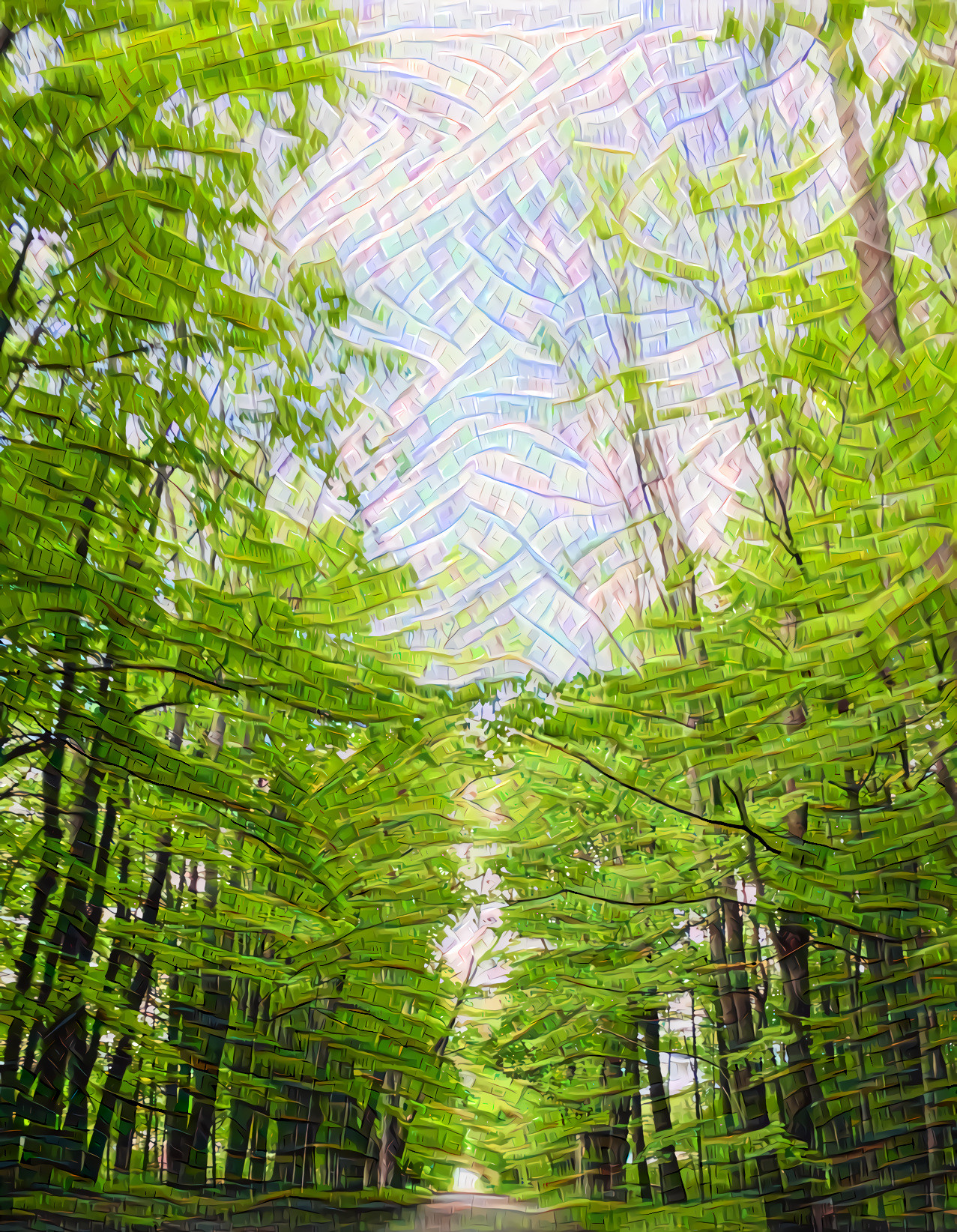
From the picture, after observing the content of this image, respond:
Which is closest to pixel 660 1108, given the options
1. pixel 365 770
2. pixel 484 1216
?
pixel 484 1216

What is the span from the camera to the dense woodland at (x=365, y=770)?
2449 millimetres

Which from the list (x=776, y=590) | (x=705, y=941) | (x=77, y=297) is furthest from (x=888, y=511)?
(x=77, y=297)

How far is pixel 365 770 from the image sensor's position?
3.00 metres

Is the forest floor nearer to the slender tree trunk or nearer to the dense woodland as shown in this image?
the dense woodland

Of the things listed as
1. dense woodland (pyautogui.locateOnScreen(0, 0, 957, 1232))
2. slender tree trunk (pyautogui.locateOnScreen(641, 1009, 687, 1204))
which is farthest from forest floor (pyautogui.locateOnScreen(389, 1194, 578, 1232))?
slender tree trunk (pyautogui.locateOnScreen(641, 1009, 687, 1204))

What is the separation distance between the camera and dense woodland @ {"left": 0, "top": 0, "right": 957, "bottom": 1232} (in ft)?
8.04

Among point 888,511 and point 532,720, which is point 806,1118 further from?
point 888,511

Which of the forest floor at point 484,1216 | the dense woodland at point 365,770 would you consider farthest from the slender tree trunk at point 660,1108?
the forest floor at point 484,1216

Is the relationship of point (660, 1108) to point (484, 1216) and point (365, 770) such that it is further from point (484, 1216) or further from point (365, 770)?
point (365, 770)

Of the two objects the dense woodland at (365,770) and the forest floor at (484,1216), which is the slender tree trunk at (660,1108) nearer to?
the dense woodland at (365,770)

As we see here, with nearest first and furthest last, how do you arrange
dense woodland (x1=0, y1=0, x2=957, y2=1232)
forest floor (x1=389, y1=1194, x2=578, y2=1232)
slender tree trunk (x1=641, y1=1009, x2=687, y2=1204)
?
dense woodland (x1=0, y1=0, x2=957, y2=1232) < slender tree trunk (x1=641, y1=1009, x2=687, y2=1204) < forest floor (x1=389, y1=1194, x2=578, y2=1232)

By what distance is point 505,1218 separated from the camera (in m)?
3.04

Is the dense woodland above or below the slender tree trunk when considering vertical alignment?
above

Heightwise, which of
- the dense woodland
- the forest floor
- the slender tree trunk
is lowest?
the forest floor
